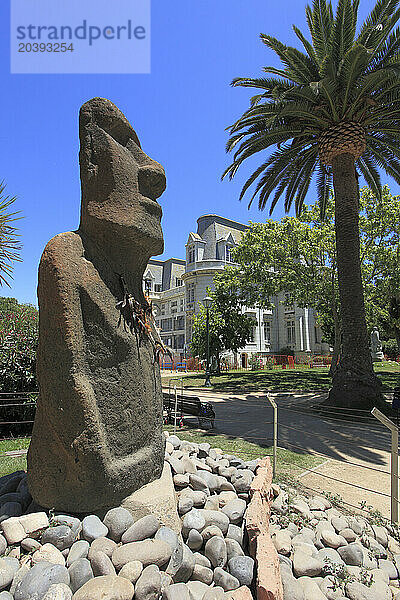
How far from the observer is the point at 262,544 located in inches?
123

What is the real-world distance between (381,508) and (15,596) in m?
4.33

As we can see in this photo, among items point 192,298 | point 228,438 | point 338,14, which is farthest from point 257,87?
point 192,298

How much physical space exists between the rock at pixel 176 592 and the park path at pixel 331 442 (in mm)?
3075

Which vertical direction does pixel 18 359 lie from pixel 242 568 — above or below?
above

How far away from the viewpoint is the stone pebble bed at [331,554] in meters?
3.07

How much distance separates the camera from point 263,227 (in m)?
20.4

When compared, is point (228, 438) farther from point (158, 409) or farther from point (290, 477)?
point (158, 409)

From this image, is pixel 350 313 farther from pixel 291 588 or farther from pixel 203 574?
pixel 203 574

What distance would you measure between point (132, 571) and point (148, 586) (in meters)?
0.16

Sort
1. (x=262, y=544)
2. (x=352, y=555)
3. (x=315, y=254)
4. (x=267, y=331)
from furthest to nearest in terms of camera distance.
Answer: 1. (x=267, y=331)
2. (x=315, y=254)
3. (x=352, y=555)
4. (x=262, y=544)

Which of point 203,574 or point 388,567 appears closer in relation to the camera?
point 203,574

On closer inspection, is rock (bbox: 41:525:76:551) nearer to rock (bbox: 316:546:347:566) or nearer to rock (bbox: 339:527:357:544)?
rock (bbox: 316:546:347:566)

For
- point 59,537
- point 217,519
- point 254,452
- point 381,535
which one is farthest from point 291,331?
point 59,537

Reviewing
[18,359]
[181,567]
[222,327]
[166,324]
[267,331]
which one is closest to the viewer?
[181,567]
